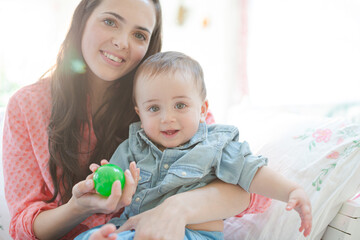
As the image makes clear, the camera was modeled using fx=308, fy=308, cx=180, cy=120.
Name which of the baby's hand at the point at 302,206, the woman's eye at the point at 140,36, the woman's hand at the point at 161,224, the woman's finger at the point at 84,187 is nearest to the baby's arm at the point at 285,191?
the baby's hand at the point at 302,206

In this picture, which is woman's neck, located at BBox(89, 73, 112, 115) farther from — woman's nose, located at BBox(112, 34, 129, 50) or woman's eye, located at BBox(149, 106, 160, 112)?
woman's eye, located at BBox(149, 106, 160, 112)

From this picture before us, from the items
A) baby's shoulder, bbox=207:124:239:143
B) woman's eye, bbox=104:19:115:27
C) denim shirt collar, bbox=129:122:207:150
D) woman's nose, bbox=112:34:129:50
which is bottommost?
denim shirt collar, bbox=129:122:207:150

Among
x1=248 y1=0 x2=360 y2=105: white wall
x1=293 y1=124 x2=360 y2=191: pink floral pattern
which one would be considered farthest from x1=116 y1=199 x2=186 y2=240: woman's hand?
x1=248 y1=0 x2=360 y2=105: white wall

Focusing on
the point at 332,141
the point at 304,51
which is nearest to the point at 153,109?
the point at 332,141

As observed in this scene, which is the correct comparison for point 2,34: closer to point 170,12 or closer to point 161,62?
point 170,12

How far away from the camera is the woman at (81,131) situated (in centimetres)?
98

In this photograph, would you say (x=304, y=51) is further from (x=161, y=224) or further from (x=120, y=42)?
(x=161, y=224)

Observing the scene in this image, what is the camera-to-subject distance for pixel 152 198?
1.04 meters

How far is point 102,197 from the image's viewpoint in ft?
2.76

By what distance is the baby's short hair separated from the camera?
1.09 meters

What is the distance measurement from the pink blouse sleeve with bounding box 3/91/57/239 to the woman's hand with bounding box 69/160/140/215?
0.28 meters

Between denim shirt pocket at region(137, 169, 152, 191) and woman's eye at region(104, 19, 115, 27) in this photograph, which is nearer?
denim shirt pocket at region(137, 169, 152, 191)

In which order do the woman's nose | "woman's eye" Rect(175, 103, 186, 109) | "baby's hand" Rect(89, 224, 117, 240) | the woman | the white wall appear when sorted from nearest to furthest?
"baby's hand" Rect(89, 224, 117, 240)
the woman
"woman's eye" Rect(175, 103, 186, 109)
the woman's nose
the white wall

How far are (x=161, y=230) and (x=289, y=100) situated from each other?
223cm
